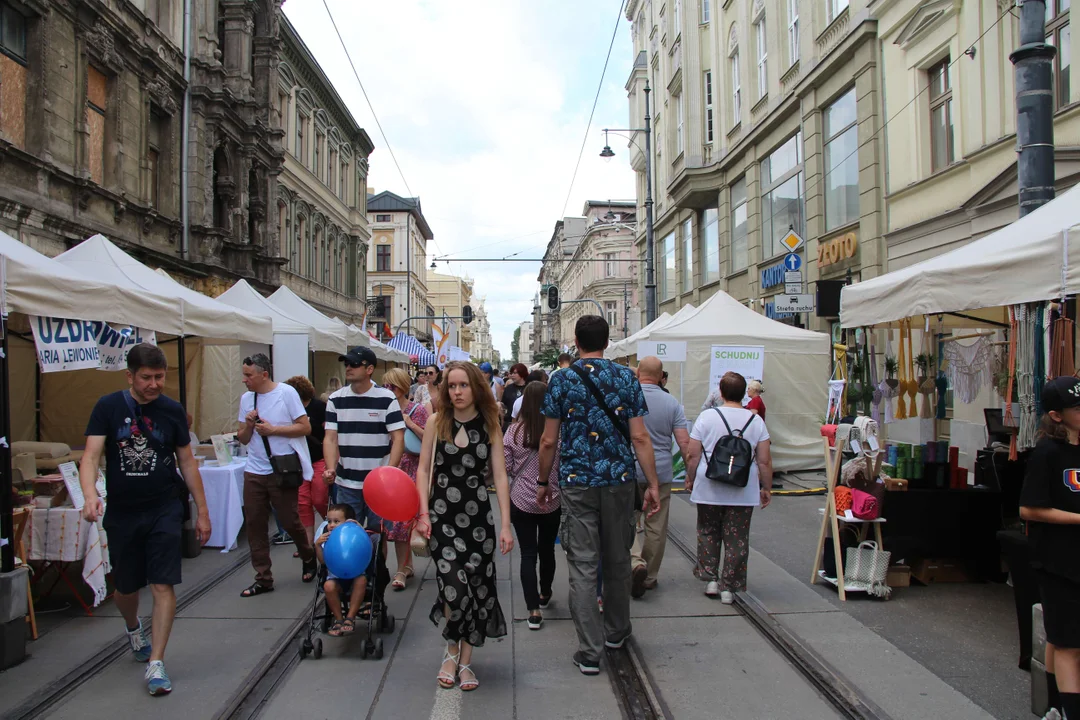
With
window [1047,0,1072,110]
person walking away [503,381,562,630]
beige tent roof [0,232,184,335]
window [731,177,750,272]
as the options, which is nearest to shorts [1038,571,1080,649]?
person walking away [503,381,562,630]

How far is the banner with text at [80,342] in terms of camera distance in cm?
592

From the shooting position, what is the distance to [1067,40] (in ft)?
30.8

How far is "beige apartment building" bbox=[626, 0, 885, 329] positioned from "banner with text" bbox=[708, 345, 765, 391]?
1.45 meters

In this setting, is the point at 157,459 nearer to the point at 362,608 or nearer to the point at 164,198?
the point at 362,608

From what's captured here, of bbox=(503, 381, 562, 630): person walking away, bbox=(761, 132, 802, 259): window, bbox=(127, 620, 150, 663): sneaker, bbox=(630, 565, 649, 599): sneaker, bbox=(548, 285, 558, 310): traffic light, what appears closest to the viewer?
bbox=(127, 620, 150, 663): sneaker

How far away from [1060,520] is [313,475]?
5.20m

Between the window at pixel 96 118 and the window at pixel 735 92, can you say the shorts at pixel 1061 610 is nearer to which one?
the window at pixel 96 118

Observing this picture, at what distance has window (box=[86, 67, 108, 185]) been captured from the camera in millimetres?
14707

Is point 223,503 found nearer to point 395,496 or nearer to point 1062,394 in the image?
point 395,496

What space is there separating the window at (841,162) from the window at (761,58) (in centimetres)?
390

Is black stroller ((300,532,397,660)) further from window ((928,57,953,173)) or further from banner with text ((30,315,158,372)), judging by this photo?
window ((928,57,953,173))

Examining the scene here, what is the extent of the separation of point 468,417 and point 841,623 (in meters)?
3.13

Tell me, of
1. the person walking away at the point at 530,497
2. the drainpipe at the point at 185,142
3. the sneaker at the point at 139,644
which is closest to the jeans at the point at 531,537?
the person walking away at the point at 530,497

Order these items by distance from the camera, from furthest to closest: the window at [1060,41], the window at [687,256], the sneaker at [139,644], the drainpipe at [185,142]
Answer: the window at [687,256] < the drainpipe at [185,142] < the window at [1060,41] < the sneaker at [139,644]
